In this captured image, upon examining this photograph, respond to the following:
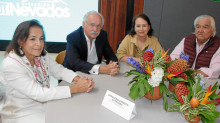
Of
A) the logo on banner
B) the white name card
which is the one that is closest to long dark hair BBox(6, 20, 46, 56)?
the white name card

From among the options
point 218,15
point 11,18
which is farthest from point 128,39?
point 11,18

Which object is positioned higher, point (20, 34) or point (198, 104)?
point (20, 34)

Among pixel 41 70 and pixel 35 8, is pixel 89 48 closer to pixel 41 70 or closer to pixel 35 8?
pixel 41 70

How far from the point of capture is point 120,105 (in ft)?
3.78

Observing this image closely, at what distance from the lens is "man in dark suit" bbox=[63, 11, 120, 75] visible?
5.91 ft

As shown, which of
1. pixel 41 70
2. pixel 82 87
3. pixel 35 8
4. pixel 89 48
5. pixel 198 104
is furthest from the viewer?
pixel 35 8

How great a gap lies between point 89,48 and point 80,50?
0.15 meters

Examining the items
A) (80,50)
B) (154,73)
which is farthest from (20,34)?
(154,73)

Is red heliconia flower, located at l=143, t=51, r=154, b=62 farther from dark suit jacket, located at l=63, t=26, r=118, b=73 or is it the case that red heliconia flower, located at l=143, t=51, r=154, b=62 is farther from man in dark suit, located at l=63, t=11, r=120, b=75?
dark suit jacket, located at l=63, t=26, r=118, b=73

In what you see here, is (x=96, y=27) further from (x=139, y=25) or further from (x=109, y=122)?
(x=109, y=122)

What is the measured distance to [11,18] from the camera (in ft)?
13.9

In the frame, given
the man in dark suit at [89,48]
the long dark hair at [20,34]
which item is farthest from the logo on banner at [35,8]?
the long dark hair at [20,34]

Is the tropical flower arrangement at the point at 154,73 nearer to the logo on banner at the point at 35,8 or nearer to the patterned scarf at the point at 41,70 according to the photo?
the patterned scarf at the point at 41,70

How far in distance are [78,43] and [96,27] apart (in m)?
0.27
